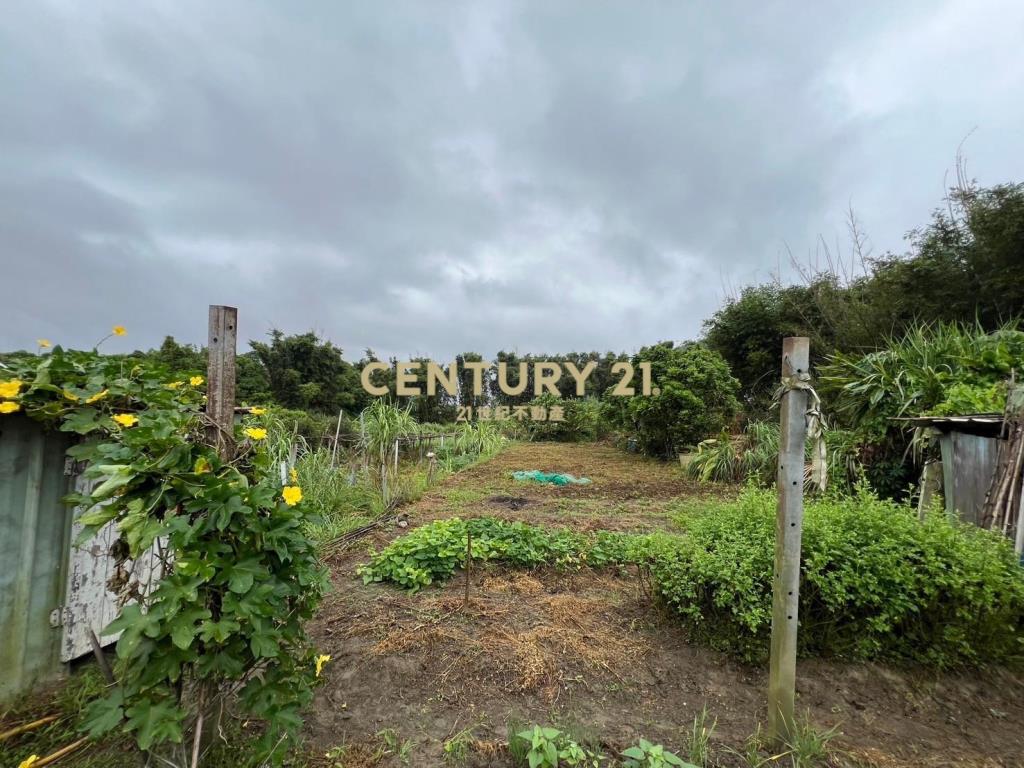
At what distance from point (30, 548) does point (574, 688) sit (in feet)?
7.27

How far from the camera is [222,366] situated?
164 cm

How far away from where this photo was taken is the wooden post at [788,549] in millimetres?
1642

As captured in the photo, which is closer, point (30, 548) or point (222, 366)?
point (222, 366)

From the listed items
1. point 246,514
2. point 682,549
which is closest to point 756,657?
point 682,549

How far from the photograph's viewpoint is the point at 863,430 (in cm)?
464

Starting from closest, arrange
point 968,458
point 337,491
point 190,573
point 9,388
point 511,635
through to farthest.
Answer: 1. point 190,573
2. point 9,388
3. point 511,635
4. point 968,458
5. point 337,491

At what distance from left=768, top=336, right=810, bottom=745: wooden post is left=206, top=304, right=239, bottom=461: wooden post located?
6.25 feet

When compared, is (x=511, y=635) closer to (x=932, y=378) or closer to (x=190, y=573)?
(x=190, y=573)

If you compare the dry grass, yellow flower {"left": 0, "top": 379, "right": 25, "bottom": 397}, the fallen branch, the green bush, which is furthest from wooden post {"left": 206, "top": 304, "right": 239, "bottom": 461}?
the green bush

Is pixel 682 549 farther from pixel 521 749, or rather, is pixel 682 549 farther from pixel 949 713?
pixel 521 749

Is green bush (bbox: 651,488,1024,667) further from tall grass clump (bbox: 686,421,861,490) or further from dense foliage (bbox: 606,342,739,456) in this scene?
dense foliage (bbox: 606,342,739,456)

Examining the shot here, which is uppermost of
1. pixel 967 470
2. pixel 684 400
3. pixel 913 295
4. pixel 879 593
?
pixel 913 295

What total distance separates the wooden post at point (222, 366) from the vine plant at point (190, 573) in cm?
12

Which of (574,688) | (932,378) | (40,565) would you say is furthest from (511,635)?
(932,378)
